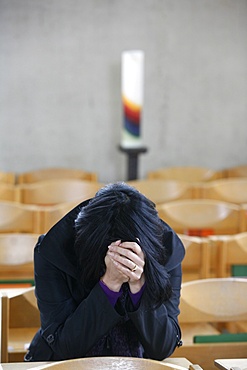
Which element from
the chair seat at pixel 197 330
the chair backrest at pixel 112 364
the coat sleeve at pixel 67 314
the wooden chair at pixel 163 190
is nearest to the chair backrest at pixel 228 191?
the wooden chair at pixel 163 190

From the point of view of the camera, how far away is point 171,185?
5723 millimetres

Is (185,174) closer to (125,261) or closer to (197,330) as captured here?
(197,330)

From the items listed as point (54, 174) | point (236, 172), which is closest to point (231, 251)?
point (54, 174)

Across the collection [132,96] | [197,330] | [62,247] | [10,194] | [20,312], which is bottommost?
[197,330]

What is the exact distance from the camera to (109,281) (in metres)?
2.40

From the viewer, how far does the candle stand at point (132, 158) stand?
7.05 metres

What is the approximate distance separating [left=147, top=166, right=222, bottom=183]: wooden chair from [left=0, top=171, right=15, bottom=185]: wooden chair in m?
1.22

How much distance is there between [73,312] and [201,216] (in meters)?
2.28

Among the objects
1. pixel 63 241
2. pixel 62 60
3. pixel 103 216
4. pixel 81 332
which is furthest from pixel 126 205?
pixel 62 60

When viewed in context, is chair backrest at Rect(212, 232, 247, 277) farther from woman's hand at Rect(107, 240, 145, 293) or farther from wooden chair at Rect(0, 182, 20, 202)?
wooden chair at Rect(0, 182, 20, 202)

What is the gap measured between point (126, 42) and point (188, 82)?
69 centimetres

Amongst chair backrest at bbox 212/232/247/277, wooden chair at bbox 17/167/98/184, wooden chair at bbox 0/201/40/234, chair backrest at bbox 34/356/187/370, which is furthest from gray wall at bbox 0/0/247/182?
chair backrest at bbox 34/356/187/370

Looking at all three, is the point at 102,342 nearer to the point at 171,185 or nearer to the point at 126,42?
the point at 171,185

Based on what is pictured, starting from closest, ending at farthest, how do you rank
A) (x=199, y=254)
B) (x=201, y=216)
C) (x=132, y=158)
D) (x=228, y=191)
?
(x=199, y=254) → (x=201, y=216) → (x=228, y=191) → (x=132, y=158)
